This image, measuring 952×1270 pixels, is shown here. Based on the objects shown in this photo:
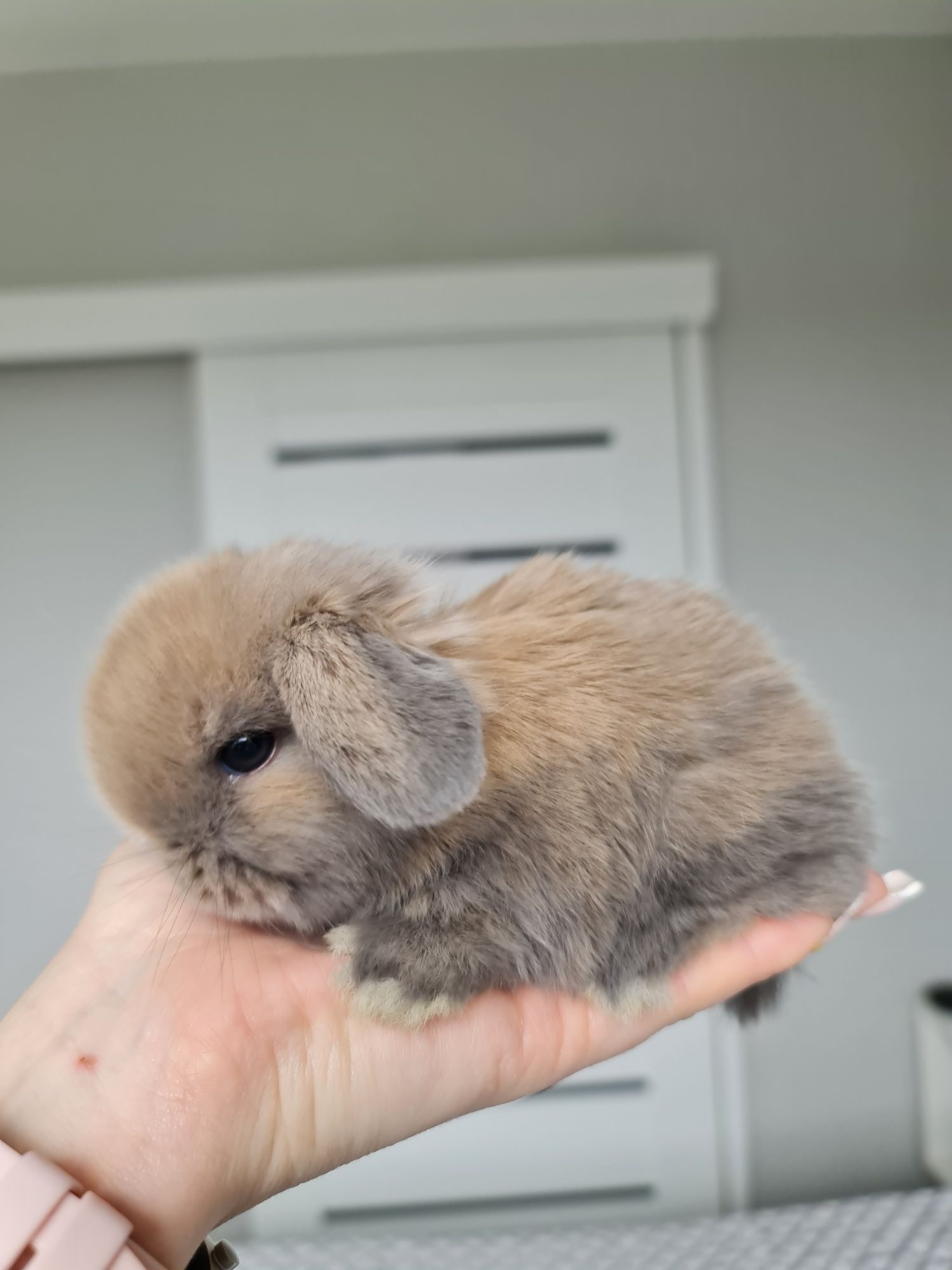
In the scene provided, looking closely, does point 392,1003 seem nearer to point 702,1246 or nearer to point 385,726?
point 385,726

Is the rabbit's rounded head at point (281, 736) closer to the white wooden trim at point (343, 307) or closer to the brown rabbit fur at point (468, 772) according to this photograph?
the brown rabbit fur at point (468, 772)

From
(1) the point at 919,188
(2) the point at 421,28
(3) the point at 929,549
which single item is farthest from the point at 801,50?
(3) the point at 929,549

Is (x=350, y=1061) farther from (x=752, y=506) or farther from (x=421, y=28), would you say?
(x=421, y=28)

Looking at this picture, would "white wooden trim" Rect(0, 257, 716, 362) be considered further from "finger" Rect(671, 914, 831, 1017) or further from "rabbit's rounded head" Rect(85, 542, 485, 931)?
"finger" Rect(671, 914, 831, 1017)

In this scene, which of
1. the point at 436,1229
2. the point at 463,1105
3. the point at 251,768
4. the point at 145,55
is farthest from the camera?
the point at 436,1229

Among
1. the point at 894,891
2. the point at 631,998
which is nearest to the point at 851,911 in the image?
the point at 894,891

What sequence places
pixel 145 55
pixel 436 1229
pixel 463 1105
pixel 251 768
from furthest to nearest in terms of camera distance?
1. pixel 436 1229
2. pixel 145 55
3. pixel 463 1105
4. pixel 251 768
